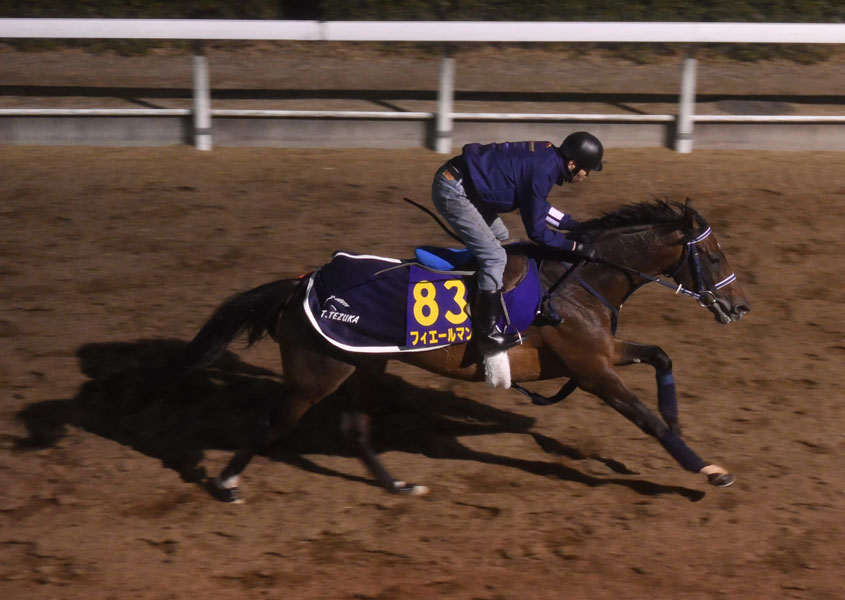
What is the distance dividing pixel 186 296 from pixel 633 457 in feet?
11.7

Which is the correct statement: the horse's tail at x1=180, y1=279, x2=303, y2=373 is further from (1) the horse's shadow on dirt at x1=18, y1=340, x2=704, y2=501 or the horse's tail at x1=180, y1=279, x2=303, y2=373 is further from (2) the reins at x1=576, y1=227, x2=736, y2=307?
(2) the reins at x1=576, y1=227, x2=736, y2=307

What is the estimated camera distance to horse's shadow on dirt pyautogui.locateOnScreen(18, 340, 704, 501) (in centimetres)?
569

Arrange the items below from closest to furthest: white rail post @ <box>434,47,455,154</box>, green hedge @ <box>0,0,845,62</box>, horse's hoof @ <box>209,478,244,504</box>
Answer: horse's hoof @ <box>209,478,244,504</box>, white rail post @ <box>434,47,455,154</box>, green hedge @ <box>0,0,845,62</box>

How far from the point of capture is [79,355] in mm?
6645

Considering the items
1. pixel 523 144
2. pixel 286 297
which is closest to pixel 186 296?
pixel 286 297

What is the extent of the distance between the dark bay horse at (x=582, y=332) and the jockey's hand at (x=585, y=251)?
0.15 feet

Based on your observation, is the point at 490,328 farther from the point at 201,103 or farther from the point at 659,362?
the point at 201,103

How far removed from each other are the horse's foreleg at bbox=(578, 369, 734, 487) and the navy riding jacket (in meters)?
0.71

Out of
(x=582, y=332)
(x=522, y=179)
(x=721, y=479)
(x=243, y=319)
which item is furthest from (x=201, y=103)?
(x=721, y=479)

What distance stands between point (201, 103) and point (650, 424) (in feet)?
20.1

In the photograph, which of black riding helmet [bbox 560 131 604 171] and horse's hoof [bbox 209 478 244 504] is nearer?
black riding helmet [bbox 560 131 604 171]

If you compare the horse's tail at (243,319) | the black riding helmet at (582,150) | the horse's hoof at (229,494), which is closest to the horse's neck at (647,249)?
the black riding helmet at (582,150)

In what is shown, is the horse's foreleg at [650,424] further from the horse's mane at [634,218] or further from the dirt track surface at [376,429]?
the horse's mane at [634,218]

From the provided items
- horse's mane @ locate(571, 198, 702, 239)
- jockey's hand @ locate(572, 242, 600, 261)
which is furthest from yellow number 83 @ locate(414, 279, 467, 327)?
horse's mane @ locate(571, 198, 702, 239)
